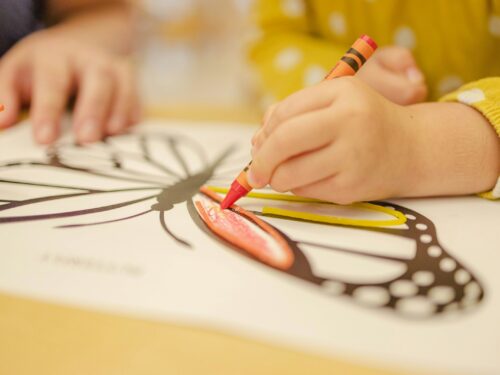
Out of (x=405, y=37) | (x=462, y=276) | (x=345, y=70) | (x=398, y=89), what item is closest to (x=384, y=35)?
(x=405, y=37)

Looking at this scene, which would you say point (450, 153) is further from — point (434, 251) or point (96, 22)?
point (96, 22)

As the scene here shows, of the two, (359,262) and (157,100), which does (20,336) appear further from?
(157,100)

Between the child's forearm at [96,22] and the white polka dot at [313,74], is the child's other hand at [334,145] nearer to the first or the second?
the white polka dot at [313,74]

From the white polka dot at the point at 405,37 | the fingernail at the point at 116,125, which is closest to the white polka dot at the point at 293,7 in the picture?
the white polka dot at the point at 405,37

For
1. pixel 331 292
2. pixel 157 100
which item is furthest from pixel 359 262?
pixel 157 100

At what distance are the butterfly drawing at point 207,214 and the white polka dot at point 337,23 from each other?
0.66ft

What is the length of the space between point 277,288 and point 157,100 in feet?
1.50

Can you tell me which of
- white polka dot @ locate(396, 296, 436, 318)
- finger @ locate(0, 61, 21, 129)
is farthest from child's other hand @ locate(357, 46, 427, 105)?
finger @ locate(0, 61, 21, 129)

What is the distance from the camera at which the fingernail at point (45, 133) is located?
1.44 feet

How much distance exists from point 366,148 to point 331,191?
32 millimetres

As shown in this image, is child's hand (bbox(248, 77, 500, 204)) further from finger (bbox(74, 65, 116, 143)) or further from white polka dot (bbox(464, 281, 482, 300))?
finger (bbox(74, 65, 116, 143))

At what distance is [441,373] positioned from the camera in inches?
6.9

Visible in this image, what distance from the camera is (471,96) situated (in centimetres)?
33

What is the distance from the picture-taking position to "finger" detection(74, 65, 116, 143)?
46cm
